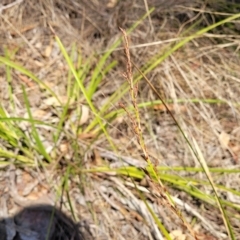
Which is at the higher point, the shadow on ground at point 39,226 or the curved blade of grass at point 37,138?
the curved blade of grass at point 37,138

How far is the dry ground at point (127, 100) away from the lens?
167 cm

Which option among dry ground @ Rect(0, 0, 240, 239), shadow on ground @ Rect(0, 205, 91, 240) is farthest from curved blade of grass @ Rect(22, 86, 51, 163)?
shadow on ground @ Rect(0, 205, 91, 240)

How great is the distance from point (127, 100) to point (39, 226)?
1.94 ft

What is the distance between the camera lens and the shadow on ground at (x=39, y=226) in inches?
62.7

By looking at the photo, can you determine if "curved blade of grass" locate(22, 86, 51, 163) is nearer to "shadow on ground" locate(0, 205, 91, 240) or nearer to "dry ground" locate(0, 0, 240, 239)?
"dry ground" locate(0, 0, 240, 239)

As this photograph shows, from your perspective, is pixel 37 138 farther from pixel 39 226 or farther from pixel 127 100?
pixel 127 100

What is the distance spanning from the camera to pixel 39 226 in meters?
1.62

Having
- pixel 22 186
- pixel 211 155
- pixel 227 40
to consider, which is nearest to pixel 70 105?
pixel 22 186

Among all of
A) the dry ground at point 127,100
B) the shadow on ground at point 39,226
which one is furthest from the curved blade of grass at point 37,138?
the shadow on ground at point 39,226

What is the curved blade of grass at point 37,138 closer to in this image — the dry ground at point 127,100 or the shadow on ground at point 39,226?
the dry ground at point 127,100

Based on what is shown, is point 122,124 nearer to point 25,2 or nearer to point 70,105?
point 70,105

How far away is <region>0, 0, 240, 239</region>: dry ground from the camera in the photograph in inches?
65.6

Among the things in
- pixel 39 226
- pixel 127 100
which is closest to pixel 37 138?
pixel 39 226

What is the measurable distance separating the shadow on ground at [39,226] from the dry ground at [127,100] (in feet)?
0.09
